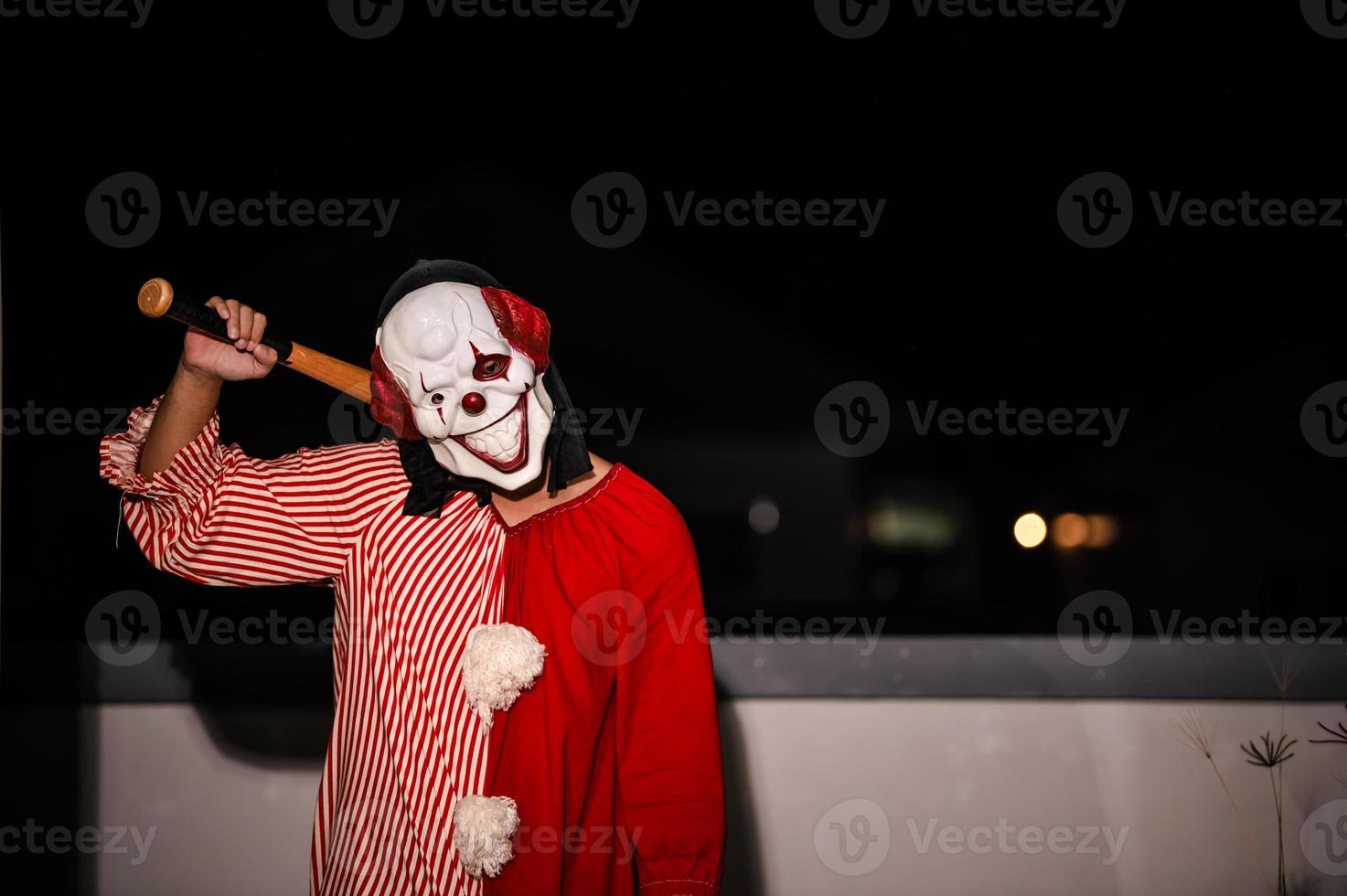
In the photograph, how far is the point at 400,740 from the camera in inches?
53.6

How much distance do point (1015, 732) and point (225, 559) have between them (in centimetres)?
187

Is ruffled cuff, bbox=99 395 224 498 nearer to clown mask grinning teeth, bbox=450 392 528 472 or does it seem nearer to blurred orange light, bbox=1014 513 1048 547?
clown mask grinning teeth, bbox=450 392 528 472

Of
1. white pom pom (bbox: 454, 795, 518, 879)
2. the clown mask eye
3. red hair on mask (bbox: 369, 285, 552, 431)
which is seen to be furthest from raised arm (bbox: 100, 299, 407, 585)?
white pom pom (bbox: 454, 795, 518, 879)

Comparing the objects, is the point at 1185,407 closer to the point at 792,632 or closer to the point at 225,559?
the point at 792,632

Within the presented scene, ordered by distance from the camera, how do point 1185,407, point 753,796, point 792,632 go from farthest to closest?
point 1185,407, point 792,632, point 753,796

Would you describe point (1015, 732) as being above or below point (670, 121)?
below

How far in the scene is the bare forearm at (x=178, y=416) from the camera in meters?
1.37

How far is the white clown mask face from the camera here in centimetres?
131

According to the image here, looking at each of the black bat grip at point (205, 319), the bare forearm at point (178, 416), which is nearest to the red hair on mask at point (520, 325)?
the black bat grip at point (205, 319)

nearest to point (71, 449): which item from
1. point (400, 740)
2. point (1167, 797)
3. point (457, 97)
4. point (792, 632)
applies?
point (457, 97)

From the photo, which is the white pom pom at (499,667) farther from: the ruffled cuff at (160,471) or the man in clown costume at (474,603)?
the ruffled cuff at (160,471)

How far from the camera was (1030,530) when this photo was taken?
2.74m

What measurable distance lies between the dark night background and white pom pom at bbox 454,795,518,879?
1444 millimetres

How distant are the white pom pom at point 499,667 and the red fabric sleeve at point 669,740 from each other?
0.15m
